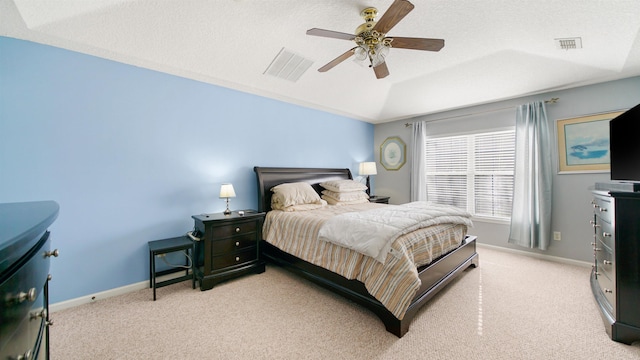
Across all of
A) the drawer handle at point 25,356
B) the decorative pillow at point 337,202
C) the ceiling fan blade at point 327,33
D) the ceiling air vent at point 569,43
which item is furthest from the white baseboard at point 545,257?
the drawer handle at point 25,356

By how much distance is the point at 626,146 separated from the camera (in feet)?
6.84

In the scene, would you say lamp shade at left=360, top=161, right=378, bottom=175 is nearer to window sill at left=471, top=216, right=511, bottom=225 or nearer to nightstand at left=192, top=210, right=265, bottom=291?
window sill at left=471, top=216, right=511, bottom=225

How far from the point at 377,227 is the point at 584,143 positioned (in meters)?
3.41

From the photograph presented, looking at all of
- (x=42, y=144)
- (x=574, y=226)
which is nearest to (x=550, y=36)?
(x=574, y=226)

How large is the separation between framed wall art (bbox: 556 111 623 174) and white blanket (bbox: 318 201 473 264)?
82.0 inches

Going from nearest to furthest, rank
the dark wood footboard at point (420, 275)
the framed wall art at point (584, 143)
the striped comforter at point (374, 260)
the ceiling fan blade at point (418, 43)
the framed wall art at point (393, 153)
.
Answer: the striped comforter at point (374, 260) < the dark wood footboard at point (420, 275) < the ceiling fan blade at point (418, 43) < the framed wall art at point (584, 143) < the framed wall art at point (393, 153)

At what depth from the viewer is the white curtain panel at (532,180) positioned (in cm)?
347

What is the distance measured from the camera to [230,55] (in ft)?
9.29

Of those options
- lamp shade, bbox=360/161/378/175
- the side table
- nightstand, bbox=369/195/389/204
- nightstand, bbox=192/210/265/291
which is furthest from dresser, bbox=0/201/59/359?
lamp shade, bbox=360/161/378/175

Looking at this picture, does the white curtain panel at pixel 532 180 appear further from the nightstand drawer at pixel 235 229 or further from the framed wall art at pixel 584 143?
the nightstand drawer at pixel 235 229

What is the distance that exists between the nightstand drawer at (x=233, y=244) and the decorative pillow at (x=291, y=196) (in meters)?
0.61

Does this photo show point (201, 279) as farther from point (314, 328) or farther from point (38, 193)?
point (38, 193)

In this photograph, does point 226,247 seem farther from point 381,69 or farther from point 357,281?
point 381,69

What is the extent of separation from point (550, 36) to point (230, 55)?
11.6 feet
